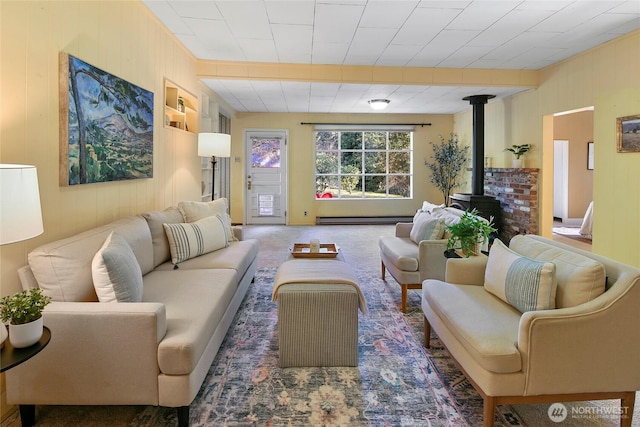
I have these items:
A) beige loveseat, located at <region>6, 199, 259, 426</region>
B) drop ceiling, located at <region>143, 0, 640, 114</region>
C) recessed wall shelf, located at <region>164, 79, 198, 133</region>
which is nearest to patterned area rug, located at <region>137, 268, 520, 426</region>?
beige loveseat, located at <region>6, 199, 259, 426</region>

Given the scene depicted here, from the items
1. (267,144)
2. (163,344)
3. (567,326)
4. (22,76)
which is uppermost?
(267,144)

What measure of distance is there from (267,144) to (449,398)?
702 centimetres

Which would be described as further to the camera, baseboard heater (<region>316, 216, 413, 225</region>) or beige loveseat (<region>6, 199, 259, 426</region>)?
baseboard heater (<region>316, 216, 413, 225</region>)

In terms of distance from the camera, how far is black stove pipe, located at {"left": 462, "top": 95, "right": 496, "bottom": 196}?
610 cm

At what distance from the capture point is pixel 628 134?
13.0ft

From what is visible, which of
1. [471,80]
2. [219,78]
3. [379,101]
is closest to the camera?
[219,78]

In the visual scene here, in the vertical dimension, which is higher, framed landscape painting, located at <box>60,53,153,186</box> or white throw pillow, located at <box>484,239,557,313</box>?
framed landscape painting, located at <box>60,53,153,186</box>

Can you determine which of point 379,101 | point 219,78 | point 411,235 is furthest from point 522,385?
point 379,101

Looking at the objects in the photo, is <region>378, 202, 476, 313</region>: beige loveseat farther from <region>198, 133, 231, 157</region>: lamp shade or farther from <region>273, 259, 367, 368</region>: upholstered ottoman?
<region>198, 133, 231, 157</region>: lamp shade

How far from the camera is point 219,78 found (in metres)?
5.03

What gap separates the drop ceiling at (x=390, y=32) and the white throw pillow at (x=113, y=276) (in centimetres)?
242

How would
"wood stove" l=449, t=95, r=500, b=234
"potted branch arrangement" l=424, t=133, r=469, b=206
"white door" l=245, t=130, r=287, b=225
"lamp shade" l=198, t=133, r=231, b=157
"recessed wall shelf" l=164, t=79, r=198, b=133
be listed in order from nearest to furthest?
"recessed wall shelf" l=164, t=79, r=198, b=133
"lamp shade" l=198, t=133, r=231, b=157
"wood stove" l=449, t=95, r=500, b=234
"potted branch arrangement" l=424, t=133, r=469, b=206
"white door" l=245, t=130, r=287, b=225

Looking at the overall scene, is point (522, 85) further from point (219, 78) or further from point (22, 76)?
point (22, 76)

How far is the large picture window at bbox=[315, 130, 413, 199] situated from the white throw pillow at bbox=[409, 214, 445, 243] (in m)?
4.75
